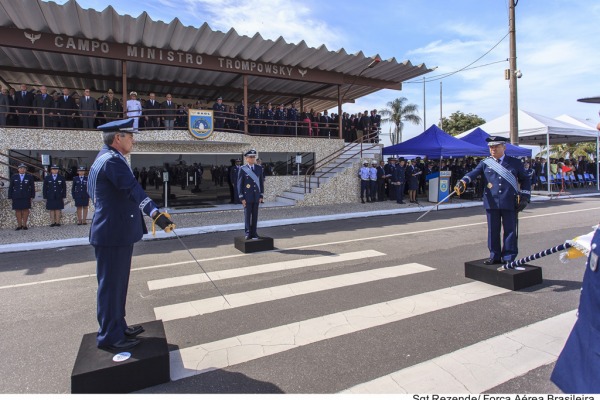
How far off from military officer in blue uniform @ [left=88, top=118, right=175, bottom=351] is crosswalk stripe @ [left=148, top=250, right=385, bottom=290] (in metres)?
2.41

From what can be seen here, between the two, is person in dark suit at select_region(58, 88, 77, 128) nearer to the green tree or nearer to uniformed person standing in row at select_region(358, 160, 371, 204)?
uniformed person standing in row at select_region(358, 160, 371, 204)

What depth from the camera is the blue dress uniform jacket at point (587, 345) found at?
6.42ft

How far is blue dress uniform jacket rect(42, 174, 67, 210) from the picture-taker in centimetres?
1095

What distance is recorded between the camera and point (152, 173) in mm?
15609

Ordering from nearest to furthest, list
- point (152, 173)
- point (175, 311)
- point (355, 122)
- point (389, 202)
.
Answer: point (175, 311), point (152, 173), point (389, 202), point (355, 122)

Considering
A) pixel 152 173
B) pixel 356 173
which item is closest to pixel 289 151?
pixel 356 173

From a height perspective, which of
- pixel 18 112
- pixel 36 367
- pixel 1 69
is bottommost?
pixel 36 367

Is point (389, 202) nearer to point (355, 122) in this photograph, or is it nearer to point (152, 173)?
point (355, 122)

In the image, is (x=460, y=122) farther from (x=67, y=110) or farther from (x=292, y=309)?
(x=292, y=309)

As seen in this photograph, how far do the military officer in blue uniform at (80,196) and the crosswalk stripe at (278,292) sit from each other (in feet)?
27.5

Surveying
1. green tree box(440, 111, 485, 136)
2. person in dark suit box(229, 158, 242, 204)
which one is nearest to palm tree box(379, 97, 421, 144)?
green tree box(440, 111, 485, 136)

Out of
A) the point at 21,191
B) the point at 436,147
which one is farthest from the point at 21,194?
the point at 436,147

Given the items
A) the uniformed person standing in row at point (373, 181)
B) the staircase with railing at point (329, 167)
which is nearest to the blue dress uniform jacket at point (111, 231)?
the staircase with railing at point (329, 167)

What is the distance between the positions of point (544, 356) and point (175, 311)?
3966 millimetres
